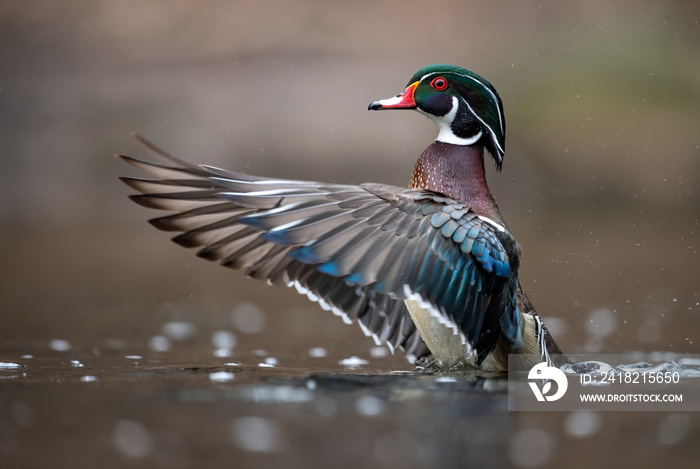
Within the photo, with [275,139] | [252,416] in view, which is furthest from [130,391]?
[275,139]

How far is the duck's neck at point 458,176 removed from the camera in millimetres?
4027

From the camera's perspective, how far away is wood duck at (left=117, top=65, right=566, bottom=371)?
3.41m

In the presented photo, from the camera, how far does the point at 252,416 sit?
3172mm

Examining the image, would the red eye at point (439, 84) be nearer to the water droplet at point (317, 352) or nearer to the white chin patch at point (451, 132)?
the white chin patch at point (451, 132)

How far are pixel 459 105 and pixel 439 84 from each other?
130 millimetres
